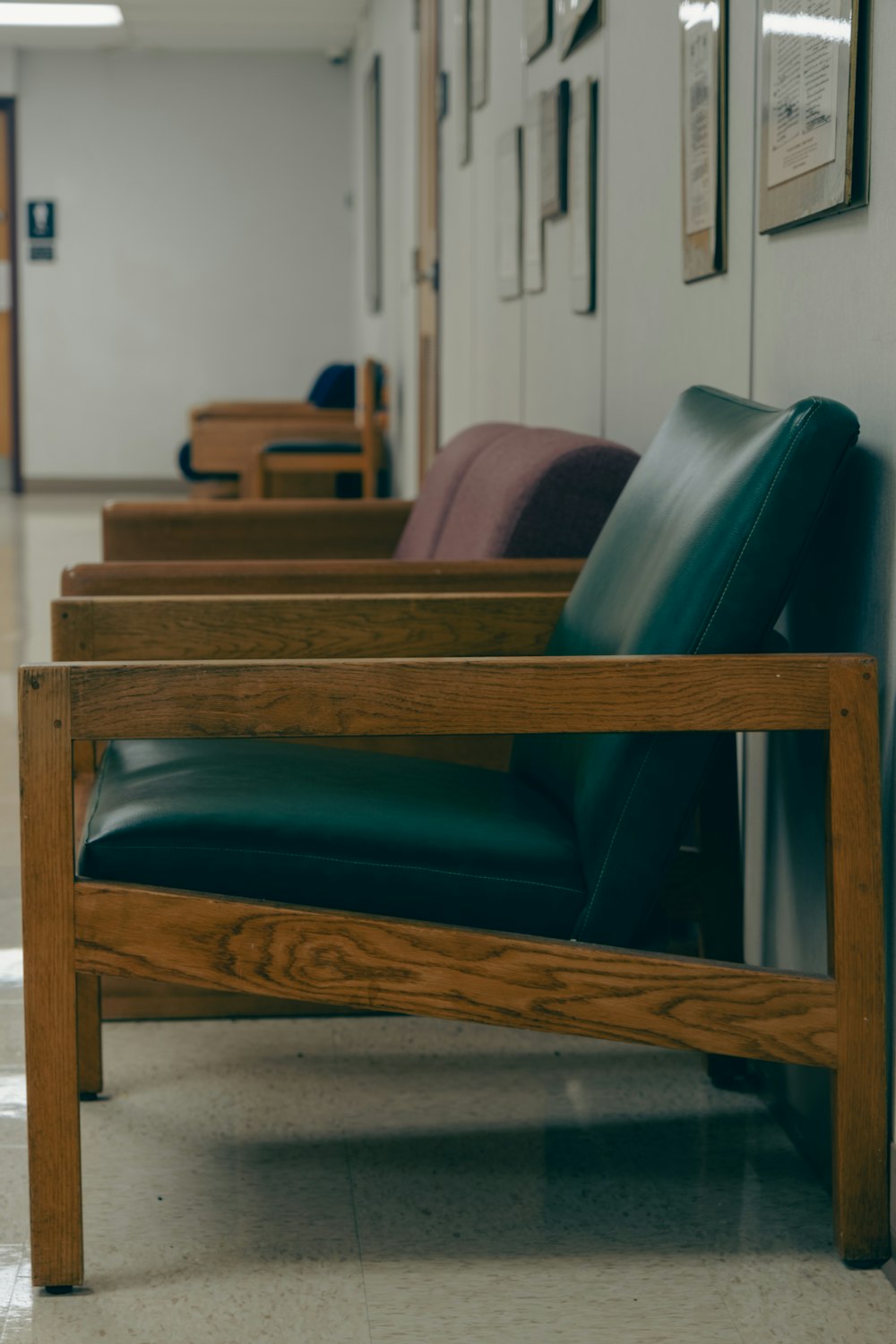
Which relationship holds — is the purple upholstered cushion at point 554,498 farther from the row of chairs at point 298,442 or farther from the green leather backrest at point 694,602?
the row of chairs at point 298,442

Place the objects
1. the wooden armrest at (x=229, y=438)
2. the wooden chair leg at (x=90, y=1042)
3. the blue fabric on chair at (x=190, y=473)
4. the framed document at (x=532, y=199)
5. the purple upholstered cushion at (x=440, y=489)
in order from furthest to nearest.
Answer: the blue fabric on chair at (x=190, y=473) < the wooden armrest at (x=229, y=438) < the framed document at (x=532, y=199) < the purple upholstered cushion at (x=440, y=489) < the wooden chair leg at (x=90, y=1042)

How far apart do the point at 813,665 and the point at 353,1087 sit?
84cm

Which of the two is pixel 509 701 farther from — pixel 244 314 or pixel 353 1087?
pixel 244 314

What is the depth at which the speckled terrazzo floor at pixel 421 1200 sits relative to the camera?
1471 mm

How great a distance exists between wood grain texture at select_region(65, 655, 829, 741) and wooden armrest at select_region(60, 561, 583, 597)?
785 mm

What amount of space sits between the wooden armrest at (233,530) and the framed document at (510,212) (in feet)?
2.80

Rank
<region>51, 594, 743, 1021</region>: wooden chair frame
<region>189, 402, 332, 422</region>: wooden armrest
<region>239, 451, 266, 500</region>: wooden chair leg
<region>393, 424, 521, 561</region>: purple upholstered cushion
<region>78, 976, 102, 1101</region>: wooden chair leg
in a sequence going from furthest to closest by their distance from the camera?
<region>189, 402, 332, 422</region>: wooden armrest
<region>239, 451, 266, 500</region>: wooden chair leg
<region>393, 424, 521, 561</region>: purple upholstered cushion
<region>51, 594, 743, 1021</region>: wooden chair frame
<region>78, 976, 102, 1101</region>: wooden chair leg

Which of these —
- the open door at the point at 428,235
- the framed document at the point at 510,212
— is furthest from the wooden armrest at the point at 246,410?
the framed document at the point at 510,212

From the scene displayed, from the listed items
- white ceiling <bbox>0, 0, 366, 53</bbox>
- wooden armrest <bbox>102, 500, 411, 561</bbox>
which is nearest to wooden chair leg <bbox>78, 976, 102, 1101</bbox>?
wooden armrest <bbox>102, 500, 411, 561</bbox>

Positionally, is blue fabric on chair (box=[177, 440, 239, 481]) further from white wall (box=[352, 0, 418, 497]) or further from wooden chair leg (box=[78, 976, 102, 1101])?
wooden chair leg (box=[78, 976, 102, 1101])

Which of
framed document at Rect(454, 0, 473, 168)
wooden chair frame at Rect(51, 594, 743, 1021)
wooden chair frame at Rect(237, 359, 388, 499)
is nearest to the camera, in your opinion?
wooden chair frame at Rect(51, 594, 743, 1021)

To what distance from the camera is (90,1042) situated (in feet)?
6.35

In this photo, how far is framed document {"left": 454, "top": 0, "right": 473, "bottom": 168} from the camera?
4.76m

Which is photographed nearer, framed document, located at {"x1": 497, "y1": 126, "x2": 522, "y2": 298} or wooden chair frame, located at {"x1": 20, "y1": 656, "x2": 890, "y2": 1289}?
wooden chair frame, located at {"x1": 20, "y1": 656, "x2": 890, "y2": 1289}
